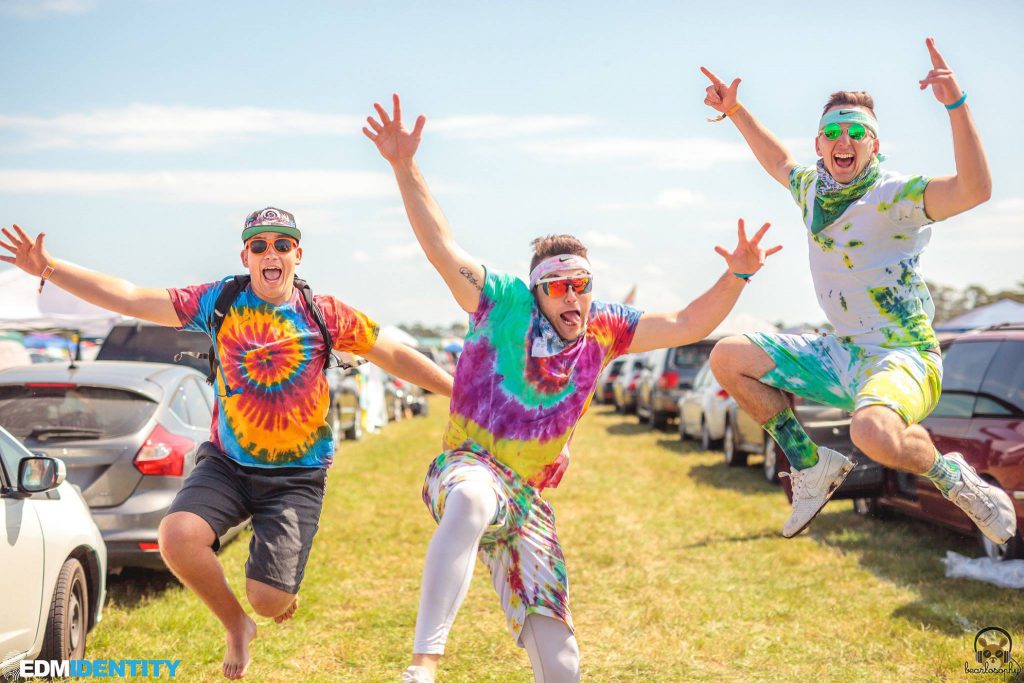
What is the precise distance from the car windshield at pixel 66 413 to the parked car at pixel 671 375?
15099 mm

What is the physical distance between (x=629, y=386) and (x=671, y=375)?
8848 mm

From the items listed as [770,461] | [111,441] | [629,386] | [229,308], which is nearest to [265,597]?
[229,308]

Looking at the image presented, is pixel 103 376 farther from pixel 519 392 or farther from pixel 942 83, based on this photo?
pixel 942 83

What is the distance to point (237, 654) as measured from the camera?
5.41 meters

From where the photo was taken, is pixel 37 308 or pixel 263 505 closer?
pixel 263 505

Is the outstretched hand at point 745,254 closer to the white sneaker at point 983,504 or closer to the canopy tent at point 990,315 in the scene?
the white sneaker at point 983,504

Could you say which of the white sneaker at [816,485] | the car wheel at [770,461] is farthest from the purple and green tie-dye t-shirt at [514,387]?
the car wheel at [770,461]

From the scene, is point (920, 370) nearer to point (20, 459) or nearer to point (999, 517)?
point (999, 517)

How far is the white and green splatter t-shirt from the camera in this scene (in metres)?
5.17


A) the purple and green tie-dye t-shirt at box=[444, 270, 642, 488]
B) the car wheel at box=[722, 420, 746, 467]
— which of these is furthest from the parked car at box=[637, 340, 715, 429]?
the purple and green tie-dye t-shirt at box=[444, 270, 642, 488]

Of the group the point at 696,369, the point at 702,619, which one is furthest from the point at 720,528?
the point at 696,369

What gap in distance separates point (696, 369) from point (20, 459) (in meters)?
18.2

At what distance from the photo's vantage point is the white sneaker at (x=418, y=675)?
4.04 m

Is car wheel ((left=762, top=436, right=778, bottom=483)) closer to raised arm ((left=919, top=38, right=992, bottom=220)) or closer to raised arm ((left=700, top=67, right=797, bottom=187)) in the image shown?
raised arm ((left=700, top=67, right=797, bottom=187))
